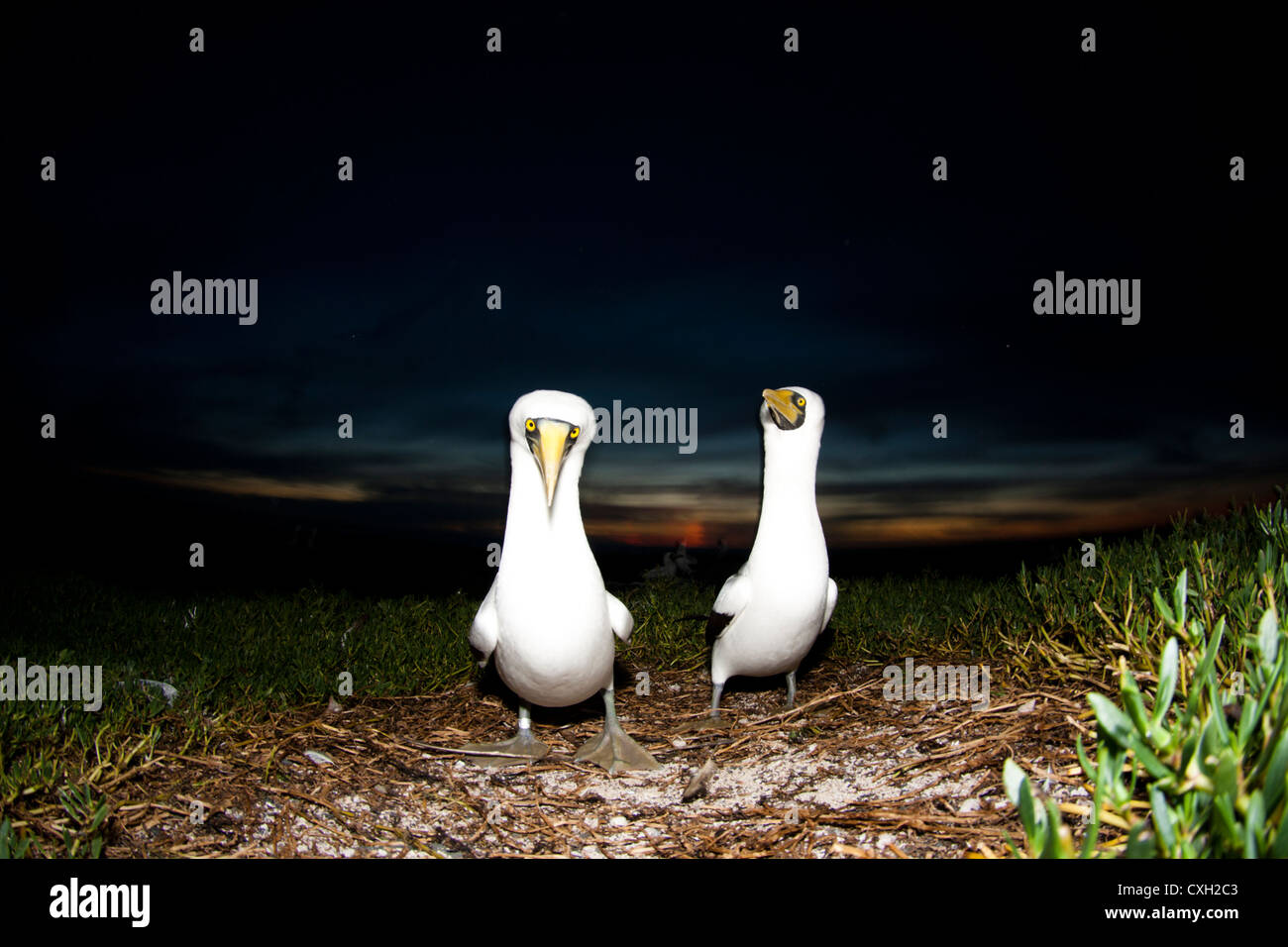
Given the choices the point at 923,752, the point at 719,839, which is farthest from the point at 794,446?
the point at 719,839

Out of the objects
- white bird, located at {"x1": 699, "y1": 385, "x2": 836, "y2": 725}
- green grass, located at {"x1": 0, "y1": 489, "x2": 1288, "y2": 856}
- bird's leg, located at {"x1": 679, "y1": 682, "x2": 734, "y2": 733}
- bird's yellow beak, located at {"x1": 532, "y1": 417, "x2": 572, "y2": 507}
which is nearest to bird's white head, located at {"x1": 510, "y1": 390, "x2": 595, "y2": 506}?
bird's yellow beak, located at {"x1": 532, "y1": 417, "x2": 572, "y2": 507}

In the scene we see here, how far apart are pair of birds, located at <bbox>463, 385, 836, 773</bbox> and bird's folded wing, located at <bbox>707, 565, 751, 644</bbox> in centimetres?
1

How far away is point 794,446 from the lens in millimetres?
3971

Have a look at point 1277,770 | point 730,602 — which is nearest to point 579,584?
point 730,602

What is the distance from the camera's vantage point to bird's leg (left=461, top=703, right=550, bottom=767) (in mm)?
3430

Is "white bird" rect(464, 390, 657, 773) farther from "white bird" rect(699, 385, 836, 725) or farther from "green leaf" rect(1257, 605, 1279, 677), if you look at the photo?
"green leaf" rect(1257, 605, 1279, 677)

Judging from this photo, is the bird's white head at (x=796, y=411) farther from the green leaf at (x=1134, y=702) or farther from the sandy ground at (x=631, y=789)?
the green leaf at (x=1134, y=702)

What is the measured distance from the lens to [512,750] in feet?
11.6

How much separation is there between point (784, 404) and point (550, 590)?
151 cm

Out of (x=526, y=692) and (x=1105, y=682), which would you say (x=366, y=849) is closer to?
(x=526, y=692)

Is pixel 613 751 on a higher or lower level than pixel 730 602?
lower

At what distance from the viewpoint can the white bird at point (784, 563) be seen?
3.87 metres

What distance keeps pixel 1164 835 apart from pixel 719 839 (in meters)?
1.44

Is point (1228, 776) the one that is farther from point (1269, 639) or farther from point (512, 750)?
point (512, 750)
